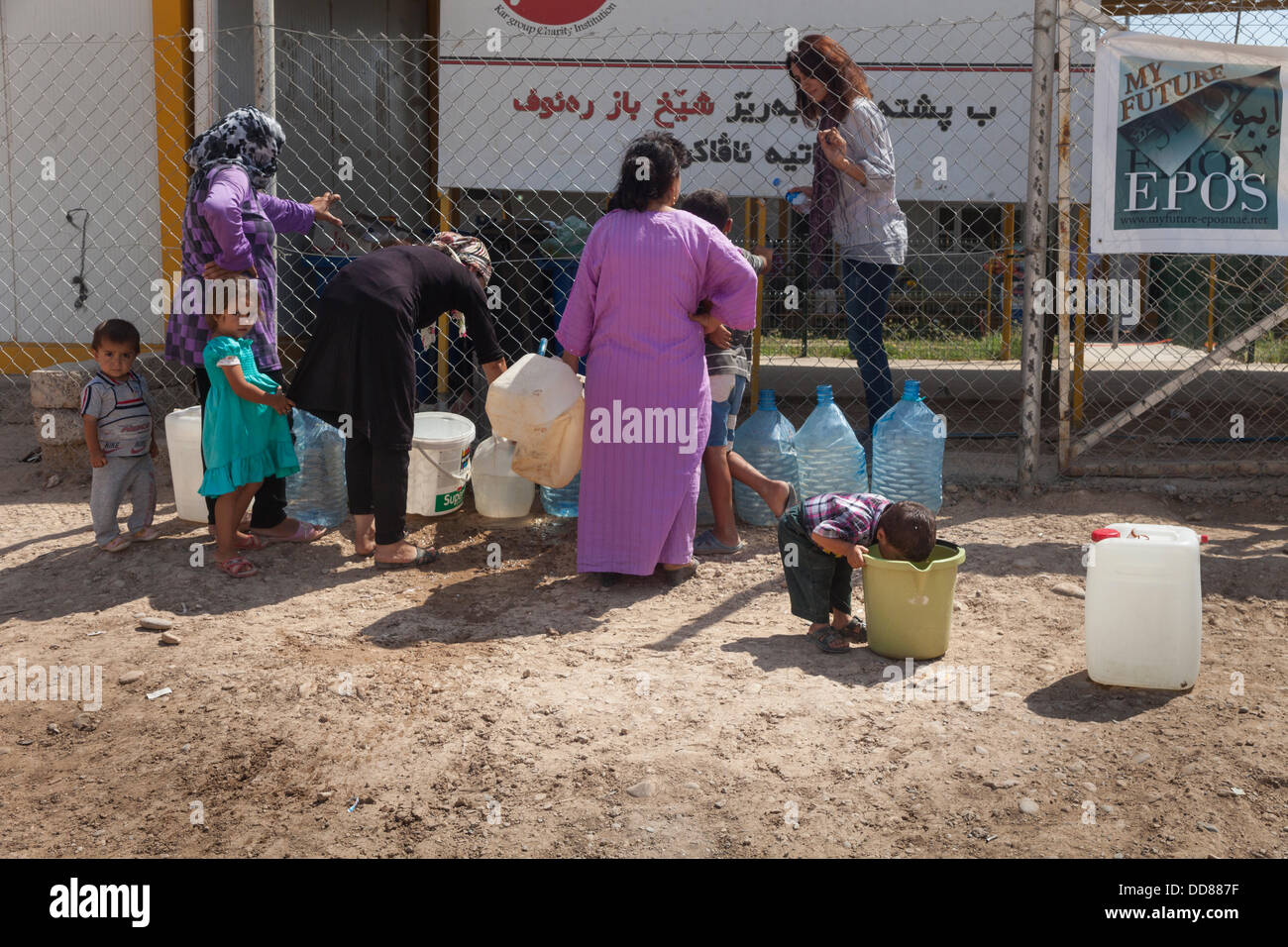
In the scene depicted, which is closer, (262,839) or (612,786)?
(262,839)

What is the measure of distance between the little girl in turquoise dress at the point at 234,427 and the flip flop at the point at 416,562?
1.71 ft

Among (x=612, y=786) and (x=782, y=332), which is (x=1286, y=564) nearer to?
(x=612, y=786)

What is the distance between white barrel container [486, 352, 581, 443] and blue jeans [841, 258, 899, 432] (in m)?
1.78

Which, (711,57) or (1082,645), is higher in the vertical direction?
(711,57)

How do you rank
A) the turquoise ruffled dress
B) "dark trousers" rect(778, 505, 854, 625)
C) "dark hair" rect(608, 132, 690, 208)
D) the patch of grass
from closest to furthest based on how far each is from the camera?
"dark trousers" rect(778, 505, 854, 625)
"dark hair" rect(608, 132, 690, 208)
the turquoise ruffled dress
the patch of grass

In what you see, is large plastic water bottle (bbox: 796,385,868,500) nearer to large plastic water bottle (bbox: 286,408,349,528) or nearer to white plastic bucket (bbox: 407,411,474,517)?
white plastic bucket (bbox: 407,411,474,517)

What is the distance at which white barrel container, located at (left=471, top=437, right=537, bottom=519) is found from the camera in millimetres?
5554

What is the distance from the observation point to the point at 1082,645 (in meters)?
4.07

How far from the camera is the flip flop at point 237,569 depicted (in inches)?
186

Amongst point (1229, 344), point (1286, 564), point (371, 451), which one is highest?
point (1229, 344)

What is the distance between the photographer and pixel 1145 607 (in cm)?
357

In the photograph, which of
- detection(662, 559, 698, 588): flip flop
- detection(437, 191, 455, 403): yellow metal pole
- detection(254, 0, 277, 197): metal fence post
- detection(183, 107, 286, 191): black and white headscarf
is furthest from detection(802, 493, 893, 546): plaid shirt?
detection(437, 191, 455, 403): yellow metal pole

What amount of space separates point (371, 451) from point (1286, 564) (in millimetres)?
3745
